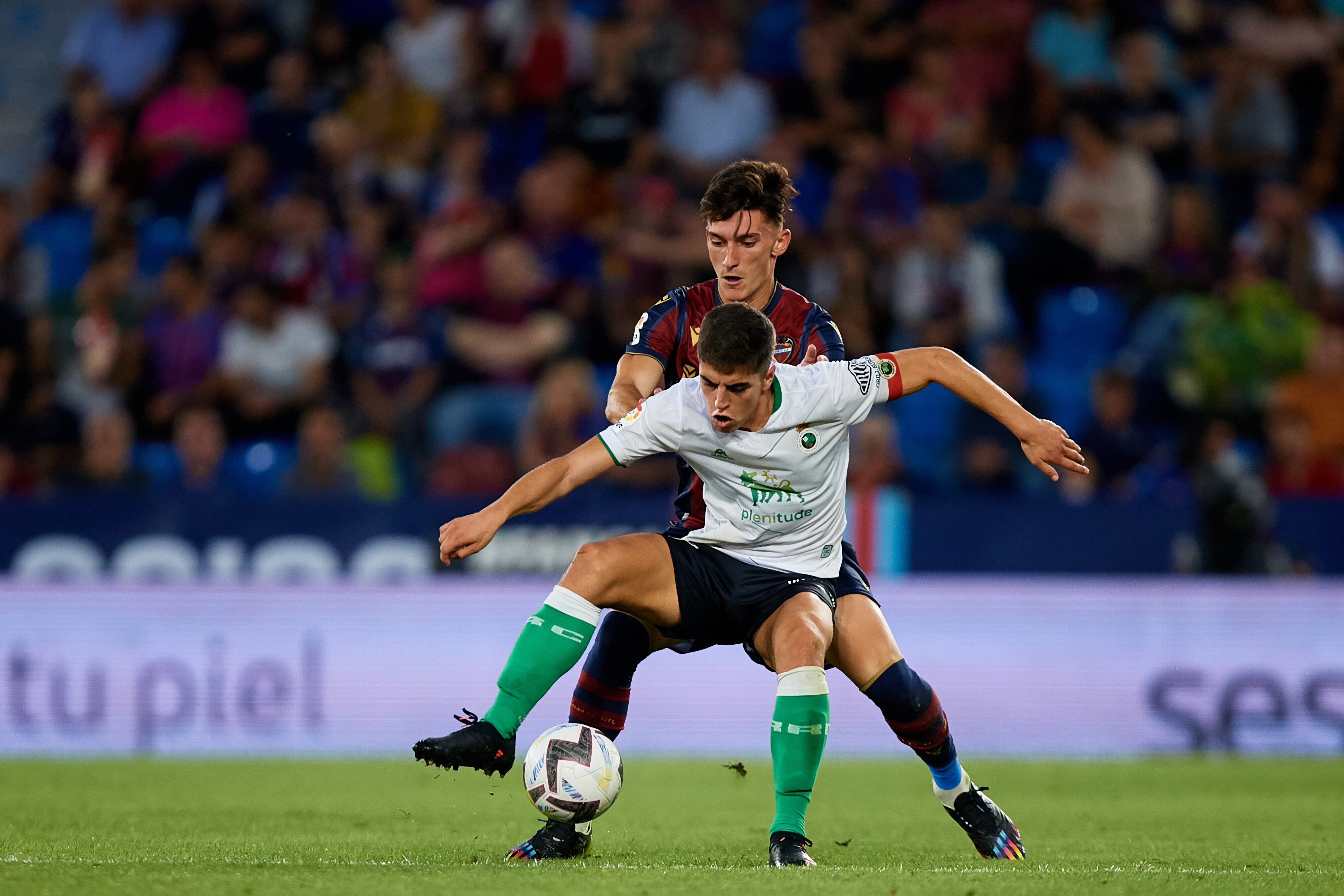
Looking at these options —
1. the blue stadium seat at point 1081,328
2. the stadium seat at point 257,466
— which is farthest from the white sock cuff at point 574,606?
the blue stadium seat at point 1081,328

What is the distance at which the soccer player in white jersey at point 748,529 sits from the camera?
16.5 ft

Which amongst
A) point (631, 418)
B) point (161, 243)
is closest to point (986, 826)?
point (631, 418)

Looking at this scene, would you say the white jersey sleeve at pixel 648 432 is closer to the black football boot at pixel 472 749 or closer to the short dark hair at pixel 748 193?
the short dark hair at pixel 748 193

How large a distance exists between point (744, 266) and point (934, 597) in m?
4.70

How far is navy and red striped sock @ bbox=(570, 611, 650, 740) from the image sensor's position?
5.56m

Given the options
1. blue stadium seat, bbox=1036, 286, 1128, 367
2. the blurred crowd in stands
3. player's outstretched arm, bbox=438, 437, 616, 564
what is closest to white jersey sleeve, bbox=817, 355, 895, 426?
player's outstretched arm, bbox=438, 437, 616, 564

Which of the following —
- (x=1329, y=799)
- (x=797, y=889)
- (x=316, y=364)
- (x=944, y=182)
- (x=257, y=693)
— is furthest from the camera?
(x=944, y=182)

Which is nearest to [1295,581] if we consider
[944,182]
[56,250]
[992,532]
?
[992,532]

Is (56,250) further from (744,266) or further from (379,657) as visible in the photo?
(744,266)

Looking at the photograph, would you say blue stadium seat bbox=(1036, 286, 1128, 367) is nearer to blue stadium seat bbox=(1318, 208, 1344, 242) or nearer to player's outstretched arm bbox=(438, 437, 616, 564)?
blue stadium seat bbox=(1318, 208, 1344, 242)

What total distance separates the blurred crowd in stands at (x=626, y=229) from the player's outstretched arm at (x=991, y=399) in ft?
17.0

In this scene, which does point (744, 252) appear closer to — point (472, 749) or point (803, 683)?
point (803, 683)

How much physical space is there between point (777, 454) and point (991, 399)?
27.8 inches

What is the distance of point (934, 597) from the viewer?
9.97m
